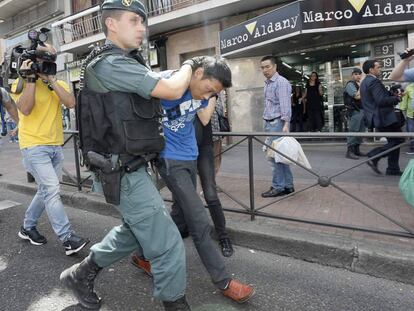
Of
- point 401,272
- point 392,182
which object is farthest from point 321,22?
point 401,272

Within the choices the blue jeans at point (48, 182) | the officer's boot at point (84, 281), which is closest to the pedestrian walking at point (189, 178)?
the officer's boot at point (84, 281)

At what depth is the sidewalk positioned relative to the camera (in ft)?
10.3

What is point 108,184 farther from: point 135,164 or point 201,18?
point 201,18

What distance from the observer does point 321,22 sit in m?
7.57

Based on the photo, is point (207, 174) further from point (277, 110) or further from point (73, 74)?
point (73, 74)

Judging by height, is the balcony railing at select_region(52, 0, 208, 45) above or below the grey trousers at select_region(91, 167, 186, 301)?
above

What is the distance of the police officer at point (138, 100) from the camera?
6.72 ft

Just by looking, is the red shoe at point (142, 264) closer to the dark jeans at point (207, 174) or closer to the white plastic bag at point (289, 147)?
the dark jeans at point (207, 174)

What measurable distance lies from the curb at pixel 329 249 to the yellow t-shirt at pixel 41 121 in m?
1.85

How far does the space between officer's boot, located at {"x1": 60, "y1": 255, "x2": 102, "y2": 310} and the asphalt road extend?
13cm

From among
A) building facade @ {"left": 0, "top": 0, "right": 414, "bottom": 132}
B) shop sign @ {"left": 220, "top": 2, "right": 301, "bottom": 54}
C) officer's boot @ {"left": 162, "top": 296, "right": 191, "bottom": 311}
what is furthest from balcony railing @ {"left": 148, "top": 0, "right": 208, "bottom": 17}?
officer's boot @ {"left": 162, "top": 296, "right": 191, "bottom": 311}

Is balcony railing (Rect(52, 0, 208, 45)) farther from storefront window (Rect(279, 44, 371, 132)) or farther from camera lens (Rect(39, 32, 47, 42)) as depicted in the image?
camera lens (Rect(39, 32, 47, 42))

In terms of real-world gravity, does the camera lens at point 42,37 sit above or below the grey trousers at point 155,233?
above

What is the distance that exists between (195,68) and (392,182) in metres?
4.01
